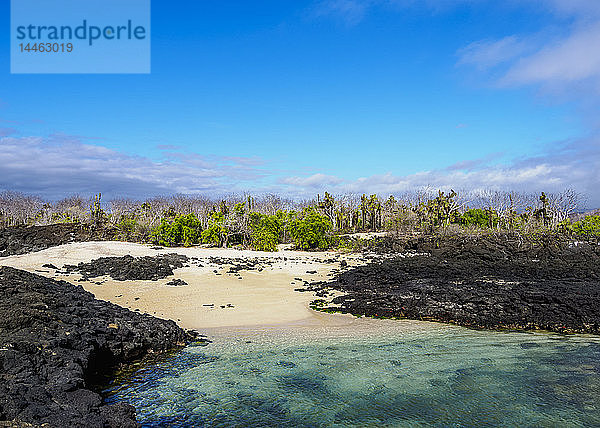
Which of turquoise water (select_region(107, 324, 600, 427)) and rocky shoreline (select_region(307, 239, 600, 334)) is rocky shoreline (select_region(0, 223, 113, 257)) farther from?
turquoise water (select_region(107, 324, 600, 427))

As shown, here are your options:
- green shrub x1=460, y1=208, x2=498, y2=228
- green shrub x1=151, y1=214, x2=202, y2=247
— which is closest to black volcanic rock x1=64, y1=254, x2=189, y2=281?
green shrub x1=151, y1=214, x2=202, y2=247

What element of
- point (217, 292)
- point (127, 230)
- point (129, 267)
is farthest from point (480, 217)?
point (129, 267)

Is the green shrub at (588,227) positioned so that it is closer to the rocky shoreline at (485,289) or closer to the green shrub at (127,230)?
the rocky shoreline at (485,289)

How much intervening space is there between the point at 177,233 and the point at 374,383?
22535mm

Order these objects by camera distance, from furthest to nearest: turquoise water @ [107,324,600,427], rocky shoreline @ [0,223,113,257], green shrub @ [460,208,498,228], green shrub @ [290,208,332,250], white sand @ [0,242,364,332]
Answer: green shrub @ [460,208,498,228] < green shrub @ [290,208,332,250] < rocky shoreline @ [0,223,113,257] < white sand @ [0,242,364,332] < turquoise water @ [107,324,600,427]

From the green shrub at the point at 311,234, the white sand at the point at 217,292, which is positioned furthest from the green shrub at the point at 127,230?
the green shrub at the point at 311,234

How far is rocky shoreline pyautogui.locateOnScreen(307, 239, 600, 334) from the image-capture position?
1098cm

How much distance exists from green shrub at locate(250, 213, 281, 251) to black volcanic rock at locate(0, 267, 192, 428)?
1466 cm

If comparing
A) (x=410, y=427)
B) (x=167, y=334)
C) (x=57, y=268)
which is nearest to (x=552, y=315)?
(x=410, y=427)

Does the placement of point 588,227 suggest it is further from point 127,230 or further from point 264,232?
point 127,230

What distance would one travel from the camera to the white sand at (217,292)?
1141cm

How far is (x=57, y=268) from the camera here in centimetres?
1808

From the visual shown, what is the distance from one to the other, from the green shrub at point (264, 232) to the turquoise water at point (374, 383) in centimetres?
1579

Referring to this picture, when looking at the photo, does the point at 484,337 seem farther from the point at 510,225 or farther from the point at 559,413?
the point at 510,225
